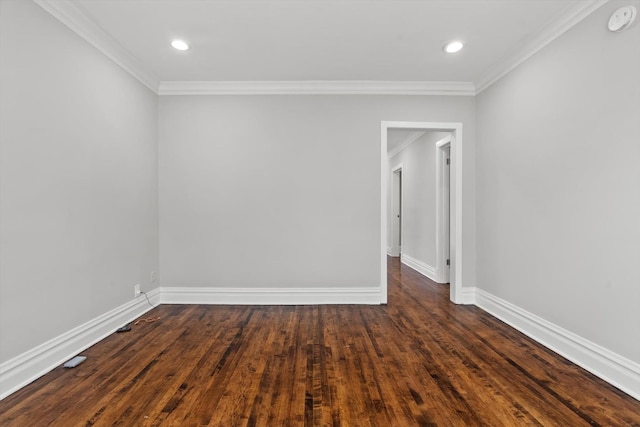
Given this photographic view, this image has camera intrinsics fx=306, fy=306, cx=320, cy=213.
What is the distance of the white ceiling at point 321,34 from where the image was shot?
2.28 meters

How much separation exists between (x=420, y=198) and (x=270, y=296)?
11.2 feet

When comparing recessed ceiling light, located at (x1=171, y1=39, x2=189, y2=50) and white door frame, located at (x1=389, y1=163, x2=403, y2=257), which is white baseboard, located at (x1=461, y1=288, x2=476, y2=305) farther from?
white door frame, located at (x1=389, y1=163, x2=403, y2=257)

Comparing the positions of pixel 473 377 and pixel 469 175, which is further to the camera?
pixel 469 175

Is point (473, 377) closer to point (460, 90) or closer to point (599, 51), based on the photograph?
point (599, 51)

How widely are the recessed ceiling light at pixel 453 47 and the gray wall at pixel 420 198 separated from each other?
5.71 feet

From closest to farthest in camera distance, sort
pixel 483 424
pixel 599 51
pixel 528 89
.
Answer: pixel 483 424 → pixel 599 51 → pixel 528 89

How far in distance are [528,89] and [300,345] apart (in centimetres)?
305

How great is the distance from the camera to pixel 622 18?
1911 mm

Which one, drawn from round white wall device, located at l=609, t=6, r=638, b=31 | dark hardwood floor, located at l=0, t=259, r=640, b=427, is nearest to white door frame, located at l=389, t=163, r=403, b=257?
dark hardwood floor, located at l=0, t=259, r=640, b=427

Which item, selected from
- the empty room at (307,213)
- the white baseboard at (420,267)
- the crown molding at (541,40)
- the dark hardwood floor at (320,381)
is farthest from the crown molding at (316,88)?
the white baseboard at (420,267)

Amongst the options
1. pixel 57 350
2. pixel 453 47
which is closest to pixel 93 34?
pixel 57 350

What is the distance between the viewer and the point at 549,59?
254 cm

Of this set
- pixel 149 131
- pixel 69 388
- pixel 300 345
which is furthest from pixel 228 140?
pixel 69 388

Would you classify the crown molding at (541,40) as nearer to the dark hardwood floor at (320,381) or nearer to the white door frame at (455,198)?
the white door frame at (455,198)
